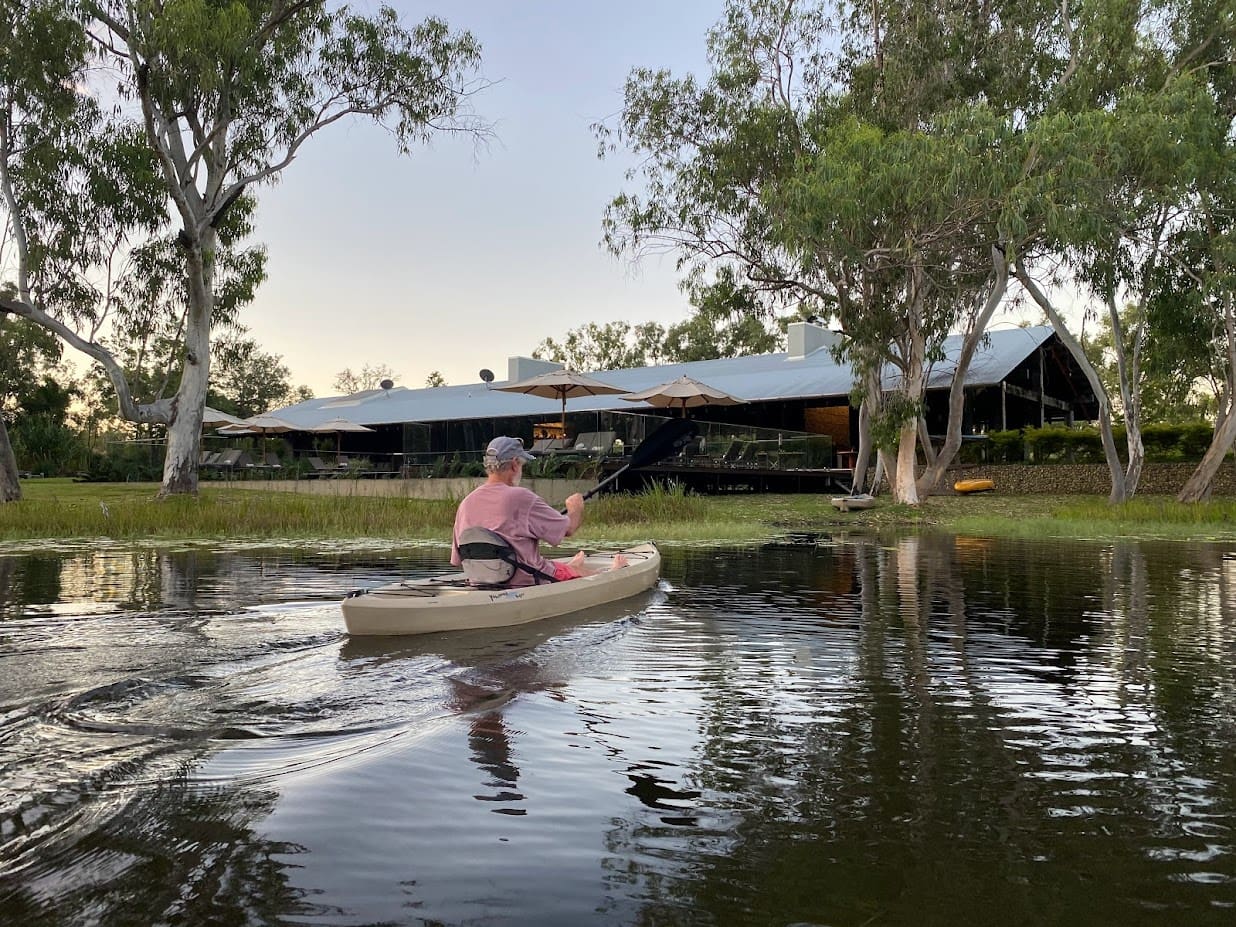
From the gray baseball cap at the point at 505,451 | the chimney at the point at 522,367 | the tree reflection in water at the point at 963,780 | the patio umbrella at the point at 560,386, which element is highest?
the chimney at the point at 522,367

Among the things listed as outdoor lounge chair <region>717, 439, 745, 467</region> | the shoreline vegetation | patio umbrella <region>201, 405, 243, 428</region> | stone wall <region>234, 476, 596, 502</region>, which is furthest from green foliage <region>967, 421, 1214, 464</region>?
patio umbrella <region>201, 405, 243, 428</region>

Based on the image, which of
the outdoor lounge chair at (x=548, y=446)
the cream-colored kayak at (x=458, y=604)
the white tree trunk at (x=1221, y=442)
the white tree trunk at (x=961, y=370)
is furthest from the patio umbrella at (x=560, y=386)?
the cream-colored kayak at (x=458, y=604)

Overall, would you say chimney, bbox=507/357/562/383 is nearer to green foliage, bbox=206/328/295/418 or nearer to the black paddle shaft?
the black paddle shaft

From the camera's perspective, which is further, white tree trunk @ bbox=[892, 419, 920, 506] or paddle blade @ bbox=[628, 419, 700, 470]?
white tree trunk @ bbox=[892, 419, 920, 506]

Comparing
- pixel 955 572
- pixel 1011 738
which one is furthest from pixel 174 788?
pixel 955 572

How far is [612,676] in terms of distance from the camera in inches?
193

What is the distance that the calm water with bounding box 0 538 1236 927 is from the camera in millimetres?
2291

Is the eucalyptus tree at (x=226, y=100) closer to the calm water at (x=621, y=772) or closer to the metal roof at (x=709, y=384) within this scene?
the metal roof at (x=709, y=384)

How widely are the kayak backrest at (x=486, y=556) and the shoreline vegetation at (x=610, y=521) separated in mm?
5660

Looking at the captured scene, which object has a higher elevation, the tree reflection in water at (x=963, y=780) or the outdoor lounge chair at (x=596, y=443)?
the outdoor lounge chair at (x=596, y=443)

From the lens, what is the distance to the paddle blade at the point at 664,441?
17.5 metres

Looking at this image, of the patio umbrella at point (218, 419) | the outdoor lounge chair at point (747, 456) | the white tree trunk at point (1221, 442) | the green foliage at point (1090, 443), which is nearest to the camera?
the white tree trunk at point (1221, 442)

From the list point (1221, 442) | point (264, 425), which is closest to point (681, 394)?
point (1221, 442)

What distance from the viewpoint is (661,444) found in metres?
17.4
